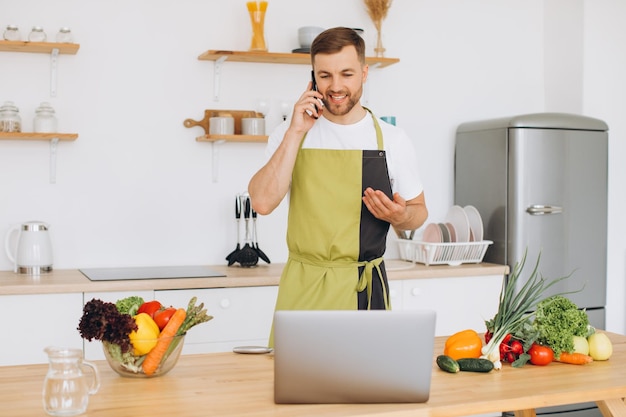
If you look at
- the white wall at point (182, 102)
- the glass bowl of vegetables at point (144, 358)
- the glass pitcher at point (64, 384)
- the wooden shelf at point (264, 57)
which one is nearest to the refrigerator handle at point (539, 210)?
the white wall at point (182, 102)

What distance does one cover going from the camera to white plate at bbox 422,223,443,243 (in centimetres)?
418

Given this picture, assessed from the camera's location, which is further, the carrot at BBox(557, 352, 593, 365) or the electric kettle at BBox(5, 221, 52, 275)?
the electric kettle at BBox(5, 221, 52, 275)

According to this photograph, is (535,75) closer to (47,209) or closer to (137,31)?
(137,31)

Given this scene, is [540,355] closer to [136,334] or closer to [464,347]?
[464,347]

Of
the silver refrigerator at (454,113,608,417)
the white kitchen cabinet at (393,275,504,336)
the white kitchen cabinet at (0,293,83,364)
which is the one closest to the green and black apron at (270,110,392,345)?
the white kitchen cabinet at (0,293,83,364)

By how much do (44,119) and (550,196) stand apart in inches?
97.1

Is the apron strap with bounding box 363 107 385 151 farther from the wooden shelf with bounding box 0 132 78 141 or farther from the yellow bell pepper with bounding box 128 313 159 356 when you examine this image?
the wooden shelf with bounding box 0 132 78 141

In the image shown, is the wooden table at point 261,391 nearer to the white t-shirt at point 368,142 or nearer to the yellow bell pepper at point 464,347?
the yellow bell pepper at point 464,347

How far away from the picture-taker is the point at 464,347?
2.04 m

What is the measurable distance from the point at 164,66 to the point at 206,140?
16.6 inches

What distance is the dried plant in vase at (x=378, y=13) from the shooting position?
423 cm

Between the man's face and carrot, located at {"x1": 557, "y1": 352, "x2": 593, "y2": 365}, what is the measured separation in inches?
37.7

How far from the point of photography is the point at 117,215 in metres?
3.97

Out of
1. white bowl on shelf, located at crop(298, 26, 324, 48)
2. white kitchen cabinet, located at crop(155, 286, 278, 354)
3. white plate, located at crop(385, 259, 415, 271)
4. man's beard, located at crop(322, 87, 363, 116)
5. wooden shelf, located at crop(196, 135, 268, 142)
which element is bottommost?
white kitchen cabinet, located at crop(155, 286, 278, 354)
